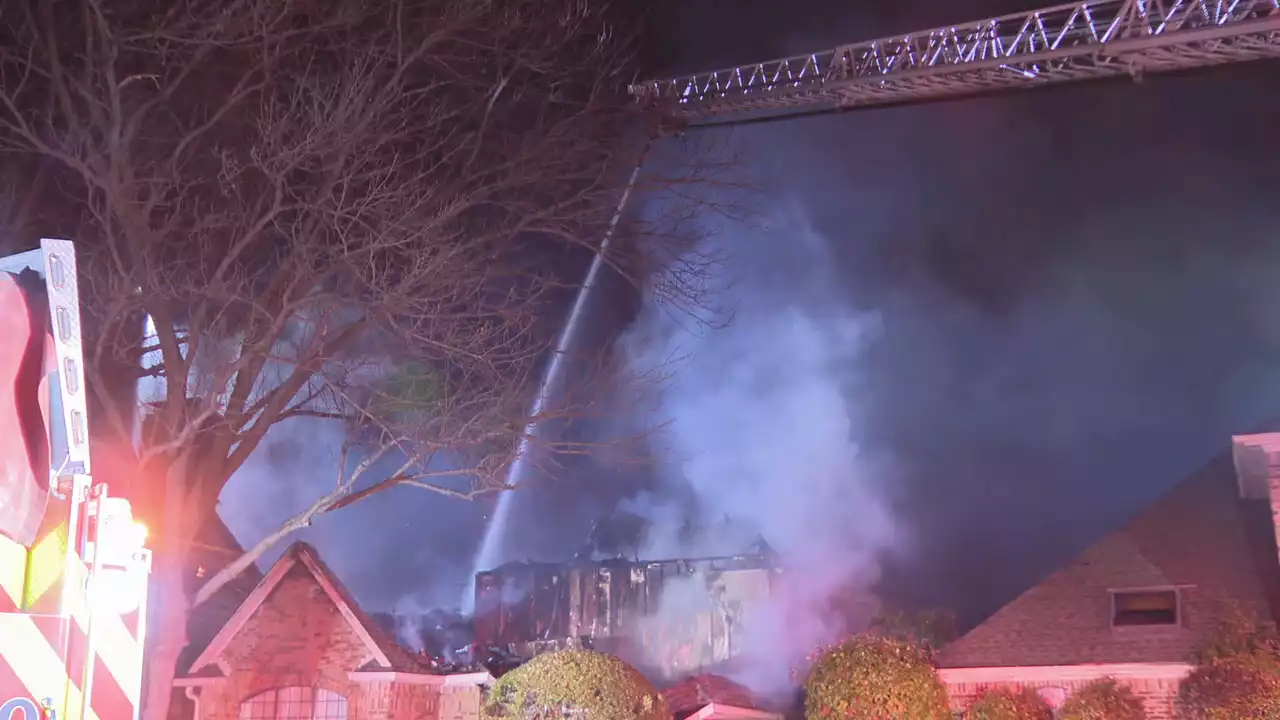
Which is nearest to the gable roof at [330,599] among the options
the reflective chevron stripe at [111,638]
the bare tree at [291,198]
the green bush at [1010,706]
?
the bare tree at [291,198]

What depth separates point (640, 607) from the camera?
31266 mm

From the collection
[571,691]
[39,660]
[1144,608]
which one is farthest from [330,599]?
[39,660]

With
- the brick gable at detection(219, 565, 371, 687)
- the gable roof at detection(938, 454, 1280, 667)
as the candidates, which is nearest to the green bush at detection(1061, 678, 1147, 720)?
the gable roof at detection(938, 454, 1280, 667)

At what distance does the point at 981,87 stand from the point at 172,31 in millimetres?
12905

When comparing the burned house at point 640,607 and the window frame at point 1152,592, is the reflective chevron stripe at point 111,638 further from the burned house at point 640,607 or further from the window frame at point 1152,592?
the burned house at point 640,607

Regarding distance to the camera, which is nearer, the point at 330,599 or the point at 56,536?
the point at 56,536

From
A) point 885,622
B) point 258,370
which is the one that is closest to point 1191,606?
point 885,622

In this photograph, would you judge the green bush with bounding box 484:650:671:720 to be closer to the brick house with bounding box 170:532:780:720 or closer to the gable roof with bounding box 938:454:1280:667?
the brick house with bounding box 170:532:780:720

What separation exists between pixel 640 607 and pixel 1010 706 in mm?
16225

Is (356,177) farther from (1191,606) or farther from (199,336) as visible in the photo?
(1191,606)

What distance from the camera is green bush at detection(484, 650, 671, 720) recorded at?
14.8 metres

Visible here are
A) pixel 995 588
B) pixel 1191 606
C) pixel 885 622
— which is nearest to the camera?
pixel 1191 606

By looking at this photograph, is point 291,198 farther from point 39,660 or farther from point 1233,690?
point 1233,690

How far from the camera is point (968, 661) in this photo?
57.2 feet
